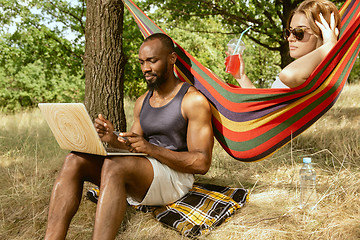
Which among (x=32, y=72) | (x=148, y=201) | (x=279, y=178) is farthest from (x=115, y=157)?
(x=32, y=72)

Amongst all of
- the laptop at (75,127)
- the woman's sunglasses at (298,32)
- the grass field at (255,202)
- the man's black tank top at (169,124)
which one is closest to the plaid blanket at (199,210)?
the grass field at (255,202)

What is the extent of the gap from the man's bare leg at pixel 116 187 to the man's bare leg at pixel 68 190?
9.7 inches

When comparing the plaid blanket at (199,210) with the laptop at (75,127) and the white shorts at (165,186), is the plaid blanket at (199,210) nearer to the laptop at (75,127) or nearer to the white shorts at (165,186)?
the white shorts at (165,186)

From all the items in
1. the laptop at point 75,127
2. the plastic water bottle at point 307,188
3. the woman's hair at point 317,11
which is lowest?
the plastic water bottle at point 307,188

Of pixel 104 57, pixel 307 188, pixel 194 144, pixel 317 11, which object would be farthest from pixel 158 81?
pixel 307 188

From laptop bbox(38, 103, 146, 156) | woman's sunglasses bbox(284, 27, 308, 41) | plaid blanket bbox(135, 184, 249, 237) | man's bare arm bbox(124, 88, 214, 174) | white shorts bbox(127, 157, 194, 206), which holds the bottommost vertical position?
plaid blanket bbox(135, 184, 249, 237)

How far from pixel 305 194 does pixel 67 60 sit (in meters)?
4.84

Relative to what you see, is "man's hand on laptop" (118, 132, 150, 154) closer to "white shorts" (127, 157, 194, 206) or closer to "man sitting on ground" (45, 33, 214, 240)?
"man sitting on ground" (45, 33, 214, 240)

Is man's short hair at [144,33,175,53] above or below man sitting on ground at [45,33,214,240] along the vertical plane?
above

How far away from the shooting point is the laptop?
5.28 ft

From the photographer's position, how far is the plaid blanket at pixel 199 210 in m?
1.92

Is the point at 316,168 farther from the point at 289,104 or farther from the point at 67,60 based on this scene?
the point at 67,60

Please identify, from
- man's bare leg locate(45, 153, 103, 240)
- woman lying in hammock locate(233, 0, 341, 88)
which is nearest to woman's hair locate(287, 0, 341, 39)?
woman lying in hammock locate(233, 0, 341, 88)

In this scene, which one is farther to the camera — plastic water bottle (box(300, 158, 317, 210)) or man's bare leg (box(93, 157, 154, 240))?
plastic water bottle (box(300, 158, 317, 210))
